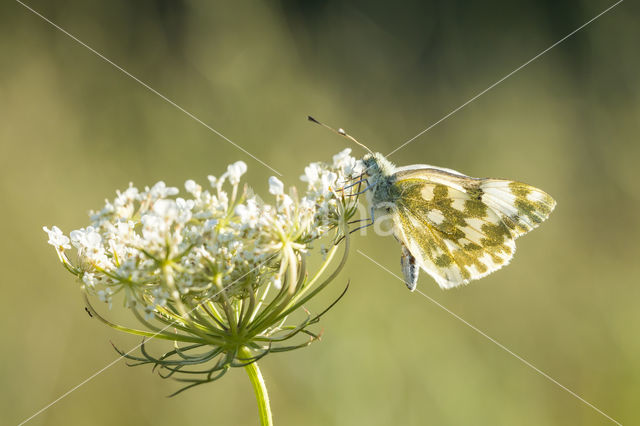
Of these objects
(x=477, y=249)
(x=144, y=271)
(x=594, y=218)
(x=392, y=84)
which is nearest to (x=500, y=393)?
(x=477, y=249)

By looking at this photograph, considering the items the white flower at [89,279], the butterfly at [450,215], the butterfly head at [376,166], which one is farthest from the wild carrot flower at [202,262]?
the butterfly at [450,215]

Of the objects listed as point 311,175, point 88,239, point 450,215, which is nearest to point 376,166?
point 450,215

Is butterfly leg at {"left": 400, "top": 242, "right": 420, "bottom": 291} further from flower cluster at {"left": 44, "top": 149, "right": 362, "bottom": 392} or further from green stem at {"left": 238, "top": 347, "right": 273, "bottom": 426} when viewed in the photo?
green stem at {"left": 238, "top": 347, "right": 273, "bottom": 426}

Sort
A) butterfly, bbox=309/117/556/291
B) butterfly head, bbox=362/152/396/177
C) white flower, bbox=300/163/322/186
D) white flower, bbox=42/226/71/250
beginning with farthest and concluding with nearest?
1. butterfly, bbox=309/117/556/291
2. butterfly head, bbox=362/152/396/177
3. white flower, bbox=300/163/322/186
4. white flower, bbox=42/226/71/250

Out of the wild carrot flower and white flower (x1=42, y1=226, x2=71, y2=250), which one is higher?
white flower (x1=42, y1=226, x2=71, y2=250)

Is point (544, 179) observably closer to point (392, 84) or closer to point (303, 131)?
point (392, 84)

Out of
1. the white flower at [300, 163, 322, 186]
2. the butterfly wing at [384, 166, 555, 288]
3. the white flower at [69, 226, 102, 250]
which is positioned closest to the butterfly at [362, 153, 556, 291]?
the butterfly wing at [384, 166, 555, 288]

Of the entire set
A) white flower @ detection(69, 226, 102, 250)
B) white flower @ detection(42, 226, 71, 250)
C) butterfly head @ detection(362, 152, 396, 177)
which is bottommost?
white flower @ detection(69, 226, 102, 250)

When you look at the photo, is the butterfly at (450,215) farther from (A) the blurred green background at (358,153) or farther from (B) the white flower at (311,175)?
(A) the blurred green background at (358,153)
